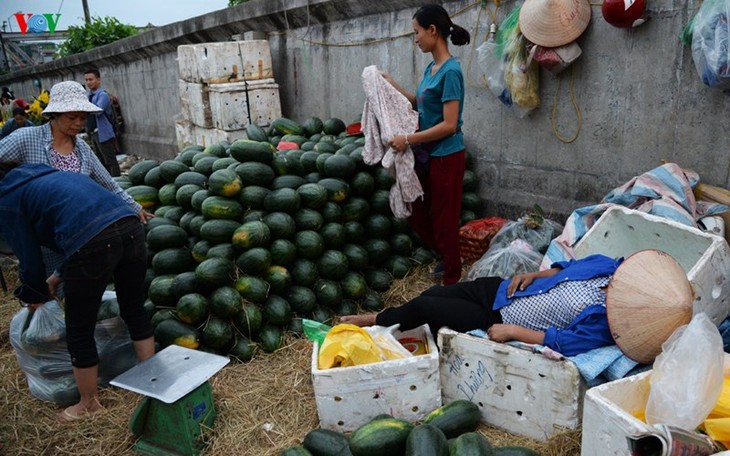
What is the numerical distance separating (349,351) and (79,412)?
6.06 ft

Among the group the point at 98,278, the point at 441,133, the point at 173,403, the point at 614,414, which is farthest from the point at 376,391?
the point at 441,133

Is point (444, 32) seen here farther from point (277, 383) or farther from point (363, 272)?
point (277, 383)

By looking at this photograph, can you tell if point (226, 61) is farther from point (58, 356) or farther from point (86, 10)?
point (86, 10)

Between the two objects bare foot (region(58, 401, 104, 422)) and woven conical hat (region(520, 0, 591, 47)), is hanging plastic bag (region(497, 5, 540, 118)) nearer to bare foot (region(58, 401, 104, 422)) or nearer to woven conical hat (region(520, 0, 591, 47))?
woven conical hat (region(520, 0, 591, 47))

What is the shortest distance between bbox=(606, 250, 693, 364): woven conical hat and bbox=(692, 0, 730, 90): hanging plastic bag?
1595 mm

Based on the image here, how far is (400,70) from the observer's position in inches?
A: 262

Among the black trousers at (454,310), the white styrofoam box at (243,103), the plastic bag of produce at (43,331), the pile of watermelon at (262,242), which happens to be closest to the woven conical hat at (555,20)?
the pile of watermelon at (262,242)

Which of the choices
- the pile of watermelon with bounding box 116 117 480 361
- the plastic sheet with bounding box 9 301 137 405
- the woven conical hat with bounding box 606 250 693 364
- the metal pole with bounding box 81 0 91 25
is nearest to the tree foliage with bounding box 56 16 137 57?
the metal pole with bounding box 81 0 91 25

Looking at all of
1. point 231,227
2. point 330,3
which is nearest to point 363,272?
point 231,227

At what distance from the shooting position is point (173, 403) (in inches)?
122

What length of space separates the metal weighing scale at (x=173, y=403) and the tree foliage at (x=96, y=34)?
717 inches

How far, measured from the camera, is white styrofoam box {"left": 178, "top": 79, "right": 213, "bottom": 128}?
798cm

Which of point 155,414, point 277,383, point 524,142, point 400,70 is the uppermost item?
point 400,70

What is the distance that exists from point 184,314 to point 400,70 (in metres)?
3.95
